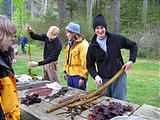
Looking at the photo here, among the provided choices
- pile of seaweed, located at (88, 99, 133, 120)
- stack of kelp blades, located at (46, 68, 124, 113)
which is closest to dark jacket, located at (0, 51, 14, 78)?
stack of kelp blades, located at (46, 68, 124, 113)

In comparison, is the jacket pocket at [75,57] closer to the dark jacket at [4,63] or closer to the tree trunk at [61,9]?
the dark jacket at [4,63]

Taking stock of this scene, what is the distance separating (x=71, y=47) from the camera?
11.6 feet

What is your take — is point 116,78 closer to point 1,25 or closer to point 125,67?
point 125,67

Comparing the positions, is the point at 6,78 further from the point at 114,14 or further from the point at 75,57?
the point at 114,14

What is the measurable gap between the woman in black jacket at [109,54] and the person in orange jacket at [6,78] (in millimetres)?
1393

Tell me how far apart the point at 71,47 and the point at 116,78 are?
1267mm

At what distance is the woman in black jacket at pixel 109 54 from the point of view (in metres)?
2.83

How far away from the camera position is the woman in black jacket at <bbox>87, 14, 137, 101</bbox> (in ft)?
9.29

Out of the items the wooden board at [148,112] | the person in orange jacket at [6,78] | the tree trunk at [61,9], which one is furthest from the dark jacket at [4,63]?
the tree trunk at [61,9]

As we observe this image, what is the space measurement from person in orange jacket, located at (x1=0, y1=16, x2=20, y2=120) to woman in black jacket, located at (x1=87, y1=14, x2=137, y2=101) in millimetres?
1393

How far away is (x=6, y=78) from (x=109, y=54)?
5.58 feet

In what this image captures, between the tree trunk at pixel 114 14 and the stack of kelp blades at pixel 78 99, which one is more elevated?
the tree trunk at pixel 114 14

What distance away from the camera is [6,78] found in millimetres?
1719

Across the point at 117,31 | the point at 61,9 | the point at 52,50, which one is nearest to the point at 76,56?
the point at 52,50
